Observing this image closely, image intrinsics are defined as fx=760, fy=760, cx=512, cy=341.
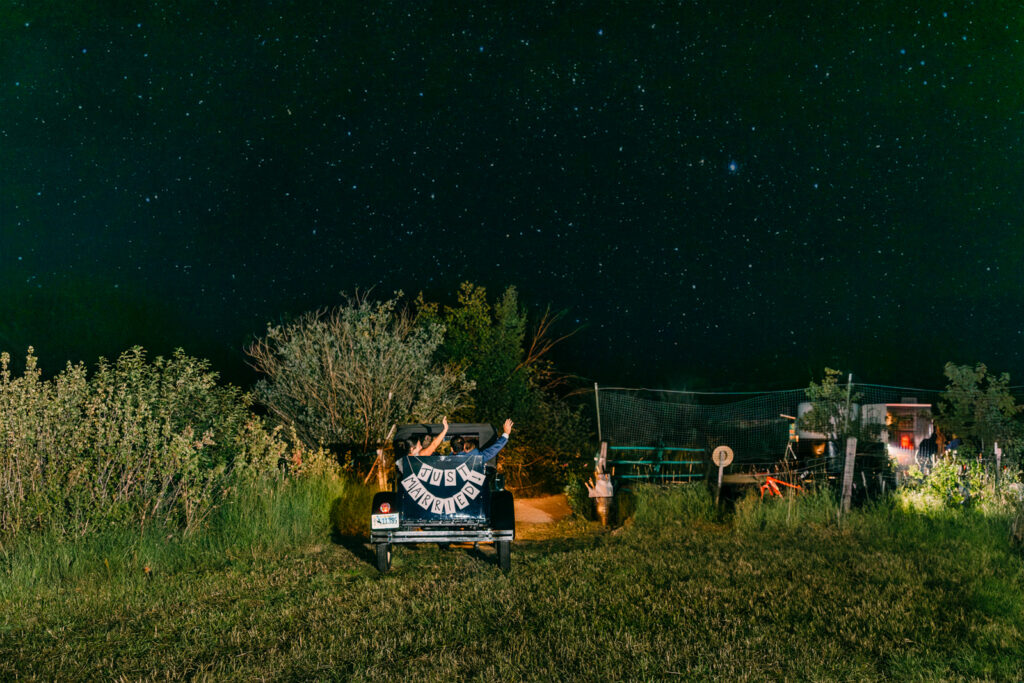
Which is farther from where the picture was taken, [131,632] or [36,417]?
[36,417]

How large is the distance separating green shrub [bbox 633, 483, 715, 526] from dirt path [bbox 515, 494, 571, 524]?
1894 mm

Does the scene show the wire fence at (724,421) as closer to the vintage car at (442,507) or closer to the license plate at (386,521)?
the vintage car at (442,507)

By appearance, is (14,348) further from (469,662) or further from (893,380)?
(893,380)

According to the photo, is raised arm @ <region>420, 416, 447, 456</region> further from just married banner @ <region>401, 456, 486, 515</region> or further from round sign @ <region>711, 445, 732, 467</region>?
round sign @ <region>711, 445, 732, 467</region>

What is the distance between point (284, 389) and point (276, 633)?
8.73 meters

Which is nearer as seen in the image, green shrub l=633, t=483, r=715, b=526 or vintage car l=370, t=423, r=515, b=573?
vintage car l=370, t=423, r=515, b=573

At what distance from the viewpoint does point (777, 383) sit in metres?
38.5

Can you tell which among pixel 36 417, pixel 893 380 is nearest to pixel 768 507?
pixel 36 417

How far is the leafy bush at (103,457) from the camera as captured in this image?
777cm

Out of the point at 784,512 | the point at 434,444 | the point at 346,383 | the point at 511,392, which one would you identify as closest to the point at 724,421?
the point at 511,392

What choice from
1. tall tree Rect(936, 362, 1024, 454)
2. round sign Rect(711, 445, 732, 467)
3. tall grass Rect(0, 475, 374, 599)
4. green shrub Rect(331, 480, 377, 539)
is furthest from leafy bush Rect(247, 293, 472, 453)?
tall tree Rect(936, 362, 1024, 454)

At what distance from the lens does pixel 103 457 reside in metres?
8.31

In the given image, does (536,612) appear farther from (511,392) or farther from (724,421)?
(724,421)

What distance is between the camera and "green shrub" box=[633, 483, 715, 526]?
10.8 meters
